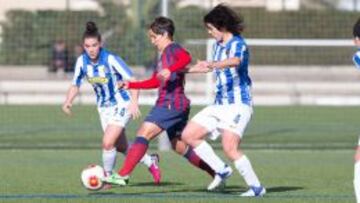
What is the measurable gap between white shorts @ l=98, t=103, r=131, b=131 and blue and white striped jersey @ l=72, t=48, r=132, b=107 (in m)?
0.05

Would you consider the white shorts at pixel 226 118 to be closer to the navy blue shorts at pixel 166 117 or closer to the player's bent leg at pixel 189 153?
the navy blue shorts at pixel 166 117

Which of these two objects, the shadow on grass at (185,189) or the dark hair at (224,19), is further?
the shadow on grass at (185,189)

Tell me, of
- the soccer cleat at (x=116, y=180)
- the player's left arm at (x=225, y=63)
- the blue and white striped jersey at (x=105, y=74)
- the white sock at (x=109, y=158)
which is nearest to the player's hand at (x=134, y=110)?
the blue and white striped jersey at (x=105, y=74)

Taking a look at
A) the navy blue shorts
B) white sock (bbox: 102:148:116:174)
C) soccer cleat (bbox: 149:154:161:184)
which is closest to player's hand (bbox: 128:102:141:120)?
the navy blue shorts

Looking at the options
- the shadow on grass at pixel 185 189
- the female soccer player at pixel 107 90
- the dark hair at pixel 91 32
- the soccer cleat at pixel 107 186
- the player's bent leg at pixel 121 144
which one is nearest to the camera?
the soccer cleat at pixel 107 186

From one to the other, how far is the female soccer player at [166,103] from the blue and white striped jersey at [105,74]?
91 centimetres

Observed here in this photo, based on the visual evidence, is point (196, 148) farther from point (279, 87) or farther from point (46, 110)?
point (279, 87)

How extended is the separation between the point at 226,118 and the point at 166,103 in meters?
0.75

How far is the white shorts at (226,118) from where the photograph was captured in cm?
1238

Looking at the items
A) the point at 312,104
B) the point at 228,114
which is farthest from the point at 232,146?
the point at 312,104

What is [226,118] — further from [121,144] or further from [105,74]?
[121,144]

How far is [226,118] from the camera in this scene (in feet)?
40.8

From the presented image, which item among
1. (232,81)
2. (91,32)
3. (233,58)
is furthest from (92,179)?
(91,32)

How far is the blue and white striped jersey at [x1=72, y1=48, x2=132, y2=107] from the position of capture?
13.8 metres
